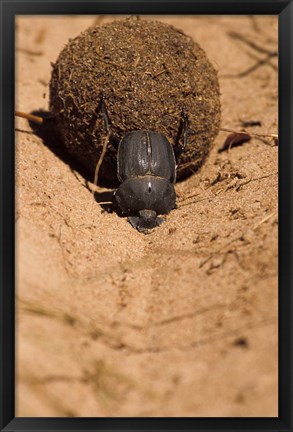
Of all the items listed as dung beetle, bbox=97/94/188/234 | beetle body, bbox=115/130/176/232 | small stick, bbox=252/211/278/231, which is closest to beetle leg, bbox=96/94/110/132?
dung beetle, bbox=97/94/188/234

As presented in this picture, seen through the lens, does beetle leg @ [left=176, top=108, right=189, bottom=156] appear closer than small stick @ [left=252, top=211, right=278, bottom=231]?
No

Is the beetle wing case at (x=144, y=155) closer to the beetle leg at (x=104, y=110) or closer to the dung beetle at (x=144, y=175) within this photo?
the dung beetle at (x=144, y=175)

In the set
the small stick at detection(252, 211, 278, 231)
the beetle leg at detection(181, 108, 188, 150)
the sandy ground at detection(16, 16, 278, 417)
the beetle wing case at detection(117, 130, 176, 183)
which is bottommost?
the sandy ground at detection(16, 16, 278, 417)

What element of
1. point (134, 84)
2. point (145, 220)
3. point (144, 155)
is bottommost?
point (145, 220)

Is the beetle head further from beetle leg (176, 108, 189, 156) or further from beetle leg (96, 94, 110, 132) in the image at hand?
beetle leg (96, 94, 110, 132)

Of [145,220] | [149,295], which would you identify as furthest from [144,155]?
[149,295]
